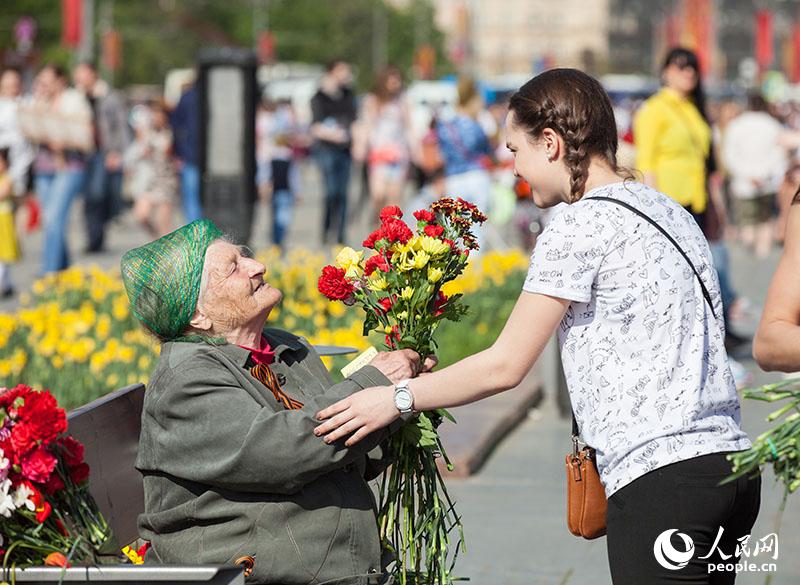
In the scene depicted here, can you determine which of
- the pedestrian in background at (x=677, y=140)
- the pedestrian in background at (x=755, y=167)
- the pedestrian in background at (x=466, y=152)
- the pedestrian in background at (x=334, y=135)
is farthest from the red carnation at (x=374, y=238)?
the pedestrian in background at (x=755, y=167)

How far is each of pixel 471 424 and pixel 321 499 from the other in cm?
426

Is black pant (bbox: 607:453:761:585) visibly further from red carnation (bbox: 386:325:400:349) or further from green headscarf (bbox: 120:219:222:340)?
green headscarf (bbox: 120:219:222:340)

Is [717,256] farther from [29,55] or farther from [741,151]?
[29,55]

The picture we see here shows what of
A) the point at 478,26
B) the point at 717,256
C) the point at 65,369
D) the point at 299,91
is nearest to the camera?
the point at 65,369

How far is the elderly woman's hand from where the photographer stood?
343cm

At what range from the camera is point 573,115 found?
3.17 m

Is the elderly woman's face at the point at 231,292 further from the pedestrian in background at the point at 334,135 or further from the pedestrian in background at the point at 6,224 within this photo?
the pedestrian in background at the point at 334,135

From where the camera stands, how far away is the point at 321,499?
132 inches

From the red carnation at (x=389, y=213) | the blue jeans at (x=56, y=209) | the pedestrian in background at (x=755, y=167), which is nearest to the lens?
the red carnation at (x=389, y=213)

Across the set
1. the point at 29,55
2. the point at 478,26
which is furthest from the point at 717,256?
the point at 478,26

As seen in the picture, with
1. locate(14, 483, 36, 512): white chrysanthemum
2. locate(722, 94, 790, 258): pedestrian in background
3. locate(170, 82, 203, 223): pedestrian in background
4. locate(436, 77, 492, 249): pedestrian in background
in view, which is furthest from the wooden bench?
locate(722, 94, 790, 258): pedestrian in background

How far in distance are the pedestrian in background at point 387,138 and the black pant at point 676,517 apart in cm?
1427

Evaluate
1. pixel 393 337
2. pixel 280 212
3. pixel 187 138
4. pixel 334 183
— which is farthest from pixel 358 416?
pixel 334 183

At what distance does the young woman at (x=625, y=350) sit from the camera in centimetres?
307
